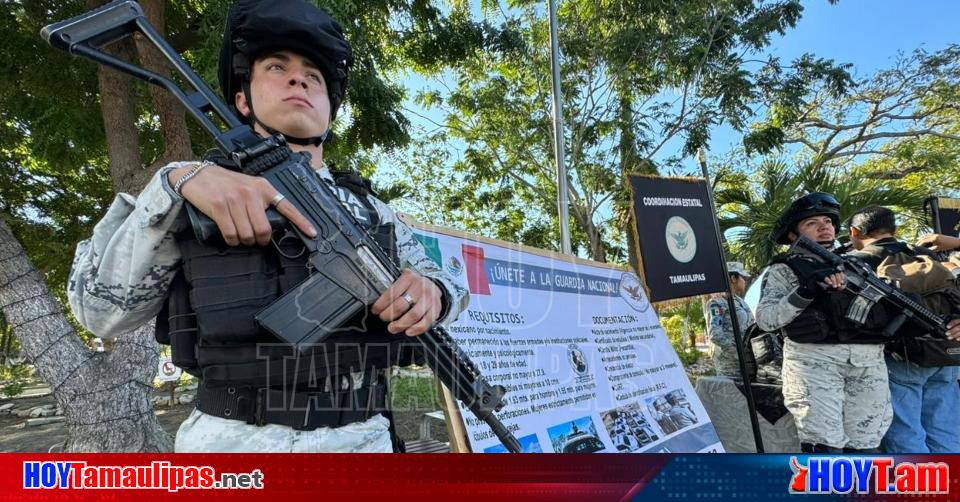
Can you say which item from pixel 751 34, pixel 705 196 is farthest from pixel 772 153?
pixel 705 196

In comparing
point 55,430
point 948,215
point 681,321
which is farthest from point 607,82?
point 681,321

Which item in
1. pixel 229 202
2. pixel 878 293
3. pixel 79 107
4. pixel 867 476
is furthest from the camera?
pixel 79 107

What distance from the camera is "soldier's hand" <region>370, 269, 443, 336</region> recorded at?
3.48 ft

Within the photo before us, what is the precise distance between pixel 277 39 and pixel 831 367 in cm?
307

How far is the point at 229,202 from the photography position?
94cm

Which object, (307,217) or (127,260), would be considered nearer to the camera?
(127,260)

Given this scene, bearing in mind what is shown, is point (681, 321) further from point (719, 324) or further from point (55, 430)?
point (55, 430)

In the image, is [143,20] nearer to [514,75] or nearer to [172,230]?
[172,230]

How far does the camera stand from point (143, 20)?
1.33 meters

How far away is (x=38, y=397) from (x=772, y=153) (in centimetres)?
1887

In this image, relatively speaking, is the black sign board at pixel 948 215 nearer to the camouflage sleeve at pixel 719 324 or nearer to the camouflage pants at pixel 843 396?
the camouflage sleeve at pixel 719 324

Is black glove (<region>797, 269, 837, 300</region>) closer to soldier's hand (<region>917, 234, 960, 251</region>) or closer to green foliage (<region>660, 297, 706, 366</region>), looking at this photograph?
soldier's hand (<region>917, 234, 960, 251</region>)

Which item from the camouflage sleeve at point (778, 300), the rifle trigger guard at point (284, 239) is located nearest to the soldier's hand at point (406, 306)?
the rifle trigger guard at point (284, 239)

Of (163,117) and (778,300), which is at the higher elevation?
(163,117)
